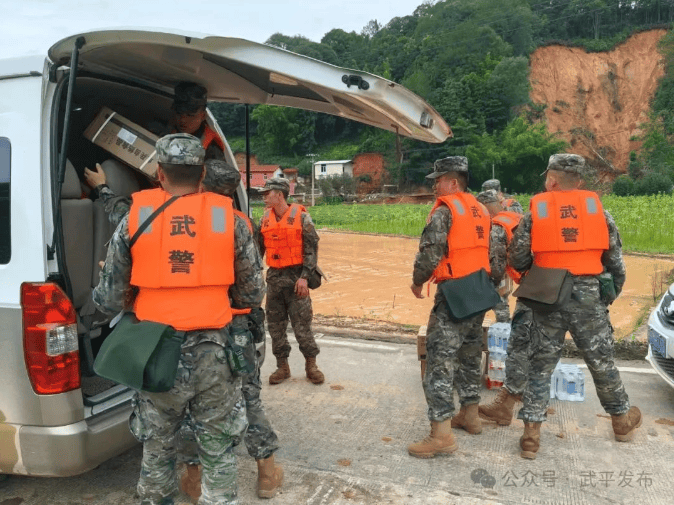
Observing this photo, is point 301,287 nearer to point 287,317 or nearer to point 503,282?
point 287,317

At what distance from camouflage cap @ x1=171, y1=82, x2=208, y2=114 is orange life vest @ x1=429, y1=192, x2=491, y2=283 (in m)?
1.69

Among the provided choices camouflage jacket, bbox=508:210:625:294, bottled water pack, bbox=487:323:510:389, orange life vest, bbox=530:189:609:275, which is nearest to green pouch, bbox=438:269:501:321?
camouflage jacket, bbox=508:210:625:294

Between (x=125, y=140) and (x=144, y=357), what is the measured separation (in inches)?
64.7

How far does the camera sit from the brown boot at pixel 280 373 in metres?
5.10

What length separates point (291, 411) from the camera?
4.50m

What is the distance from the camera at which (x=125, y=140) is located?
135 inches

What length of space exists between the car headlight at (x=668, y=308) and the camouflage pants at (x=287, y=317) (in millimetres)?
2852

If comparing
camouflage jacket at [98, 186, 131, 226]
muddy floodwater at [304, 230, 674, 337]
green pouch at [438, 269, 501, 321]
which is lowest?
muddy floodwater at [304, 230, 674, 337]

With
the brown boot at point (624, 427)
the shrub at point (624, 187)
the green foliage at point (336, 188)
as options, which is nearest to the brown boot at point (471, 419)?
the brown boot at point (624, 427)

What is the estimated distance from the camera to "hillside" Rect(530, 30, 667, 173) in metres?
57.1

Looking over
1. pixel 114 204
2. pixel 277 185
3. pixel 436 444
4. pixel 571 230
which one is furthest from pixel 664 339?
pixel 114 204

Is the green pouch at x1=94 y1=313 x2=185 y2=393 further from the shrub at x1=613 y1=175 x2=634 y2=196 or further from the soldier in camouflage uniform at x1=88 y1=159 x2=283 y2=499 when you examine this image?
the shrub at x1=613 y1=175 x2=634 y2=196

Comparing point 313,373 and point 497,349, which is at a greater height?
point 497,349

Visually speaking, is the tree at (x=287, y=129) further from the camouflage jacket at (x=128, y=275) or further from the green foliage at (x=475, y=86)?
the camouflage jacket at (x=128, y=275)
